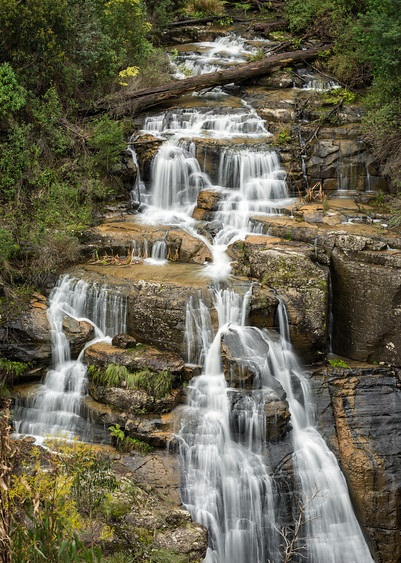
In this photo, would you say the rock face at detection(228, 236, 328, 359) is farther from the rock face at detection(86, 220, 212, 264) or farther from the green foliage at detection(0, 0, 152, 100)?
the green foliage at detection(0, 0, 152, 100)

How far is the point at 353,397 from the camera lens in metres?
9.76

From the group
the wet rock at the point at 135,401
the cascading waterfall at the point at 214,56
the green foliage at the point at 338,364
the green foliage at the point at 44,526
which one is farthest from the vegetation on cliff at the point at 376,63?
the green foliage at the point at 44,526

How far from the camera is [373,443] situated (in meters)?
9.22

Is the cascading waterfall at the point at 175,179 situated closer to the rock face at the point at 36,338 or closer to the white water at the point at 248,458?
the white water at the point at 248,458

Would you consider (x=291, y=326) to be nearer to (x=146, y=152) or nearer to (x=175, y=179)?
(x=175, y=179)

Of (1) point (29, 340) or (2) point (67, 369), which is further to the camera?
(1) point (29, 340)

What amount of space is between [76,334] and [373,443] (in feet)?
17.2

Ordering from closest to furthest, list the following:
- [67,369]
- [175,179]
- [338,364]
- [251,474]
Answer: [251,474], [67,369], [338,364], [175,179]

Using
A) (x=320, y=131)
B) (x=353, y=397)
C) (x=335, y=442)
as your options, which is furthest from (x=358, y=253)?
(x=320, y=131)

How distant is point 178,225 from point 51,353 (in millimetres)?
4310

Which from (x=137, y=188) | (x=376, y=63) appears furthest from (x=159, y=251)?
(x=376, y=63)

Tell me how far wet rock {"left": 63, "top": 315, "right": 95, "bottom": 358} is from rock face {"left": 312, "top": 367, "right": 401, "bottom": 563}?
13.8 feet

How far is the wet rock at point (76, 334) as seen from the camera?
9.87m

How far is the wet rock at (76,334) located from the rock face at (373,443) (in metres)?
4.21
